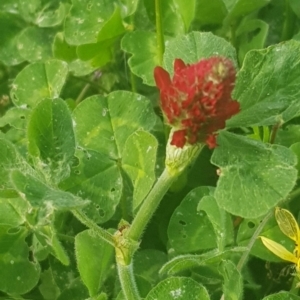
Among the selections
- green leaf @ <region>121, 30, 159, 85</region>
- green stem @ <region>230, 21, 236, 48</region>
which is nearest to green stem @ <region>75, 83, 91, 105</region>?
green leaf @ <region>121, 30, 159, 85</region>

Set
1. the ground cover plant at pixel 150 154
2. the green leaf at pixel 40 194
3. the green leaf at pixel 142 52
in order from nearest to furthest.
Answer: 1. the green leaf at pixel 40 194
2. the ground cover plant at pixel 150 154
3. the green leaf at pixel 142 52

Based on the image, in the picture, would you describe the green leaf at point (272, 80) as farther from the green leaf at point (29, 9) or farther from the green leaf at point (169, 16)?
the green leaf at point (29, 9)

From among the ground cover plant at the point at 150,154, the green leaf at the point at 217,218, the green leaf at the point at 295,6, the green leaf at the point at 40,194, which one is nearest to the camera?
the green leaf at the point at 40,194

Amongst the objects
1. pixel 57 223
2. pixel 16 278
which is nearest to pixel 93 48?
pixel 57 223

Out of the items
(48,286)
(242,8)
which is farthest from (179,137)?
(242,8)

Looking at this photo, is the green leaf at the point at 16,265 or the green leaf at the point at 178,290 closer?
the green leaf at the point at 178,290

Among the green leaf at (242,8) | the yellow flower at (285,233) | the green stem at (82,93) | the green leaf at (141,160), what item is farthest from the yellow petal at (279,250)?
the green stem at (82,93)
